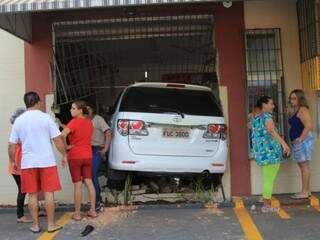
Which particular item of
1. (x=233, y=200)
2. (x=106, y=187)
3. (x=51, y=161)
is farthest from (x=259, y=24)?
(x=51, y=161)

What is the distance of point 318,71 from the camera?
8.96 m

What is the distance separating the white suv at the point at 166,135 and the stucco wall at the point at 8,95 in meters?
2.00

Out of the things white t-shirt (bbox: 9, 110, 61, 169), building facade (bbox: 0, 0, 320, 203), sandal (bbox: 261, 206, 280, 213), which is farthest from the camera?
building facade (bbox: 0, 0, 320, 203)

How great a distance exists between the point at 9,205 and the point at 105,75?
13.5 feet

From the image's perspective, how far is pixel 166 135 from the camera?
878 cm

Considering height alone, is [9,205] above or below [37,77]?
below

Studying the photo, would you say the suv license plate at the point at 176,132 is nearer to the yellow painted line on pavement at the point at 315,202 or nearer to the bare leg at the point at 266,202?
the bare leg at the point at 266,202

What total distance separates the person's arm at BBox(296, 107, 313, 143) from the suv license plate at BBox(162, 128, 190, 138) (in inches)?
71.4

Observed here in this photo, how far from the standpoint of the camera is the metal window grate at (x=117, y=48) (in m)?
10.4

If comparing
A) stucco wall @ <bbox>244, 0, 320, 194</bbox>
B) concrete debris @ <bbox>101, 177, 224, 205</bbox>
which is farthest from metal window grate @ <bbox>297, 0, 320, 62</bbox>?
concrete debris @ <bbox>101, 177, 224, 205</bbox>

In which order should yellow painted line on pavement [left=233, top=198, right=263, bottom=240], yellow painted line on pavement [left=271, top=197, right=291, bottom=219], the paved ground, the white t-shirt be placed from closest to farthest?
yellow painted line on pavement [left=233, top=198, right=263, bottom=240] → the paved ground → the white t-shirt → yellow painted line on pavement [left=271, top=197, right=291, bottom=219]

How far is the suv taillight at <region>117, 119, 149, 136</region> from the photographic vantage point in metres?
8.72

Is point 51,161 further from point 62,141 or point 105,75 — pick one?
point 105,75

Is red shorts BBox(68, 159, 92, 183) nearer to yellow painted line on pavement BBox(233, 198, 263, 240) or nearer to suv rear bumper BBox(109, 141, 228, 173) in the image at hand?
suv rear bumper BBox(109, 141, 228, 173)
